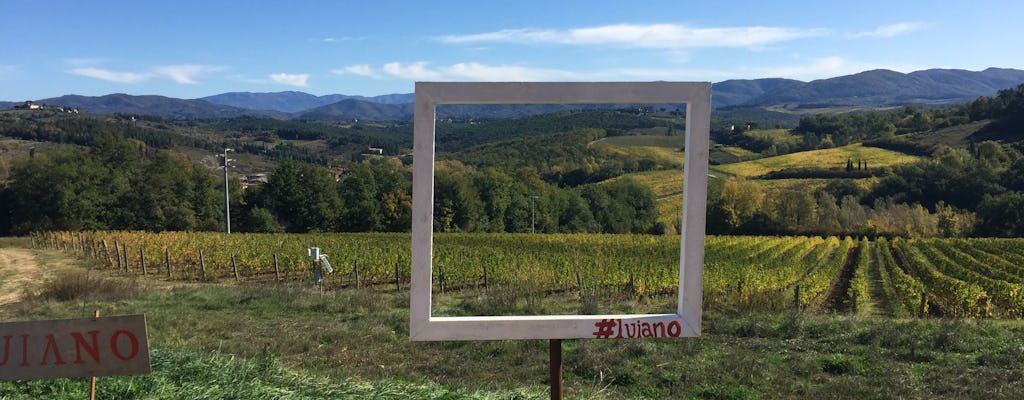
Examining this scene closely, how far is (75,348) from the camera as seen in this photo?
2.95 m

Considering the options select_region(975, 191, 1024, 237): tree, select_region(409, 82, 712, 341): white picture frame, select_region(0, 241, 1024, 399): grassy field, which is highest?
select_region(409, 82, 712, 341): white picture frame

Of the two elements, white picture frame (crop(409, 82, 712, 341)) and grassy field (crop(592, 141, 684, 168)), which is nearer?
white picture frame (crop(409, 82, 712, 341))

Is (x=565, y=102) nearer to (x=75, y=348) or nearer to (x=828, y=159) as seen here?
(x=75, y=348)

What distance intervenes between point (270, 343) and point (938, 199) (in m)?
67.4

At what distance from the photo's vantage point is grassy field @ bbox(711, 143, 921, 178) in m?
71.7

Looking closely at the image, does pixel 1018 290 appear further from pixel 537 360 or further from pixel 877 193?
pixel 877 193

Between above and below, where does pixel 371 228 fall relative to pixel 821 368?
below

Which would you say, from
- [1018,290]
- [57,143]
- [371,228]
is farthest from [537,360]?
[57,143]

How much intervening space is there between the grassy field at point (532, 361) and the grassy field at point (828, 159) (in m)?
59.6

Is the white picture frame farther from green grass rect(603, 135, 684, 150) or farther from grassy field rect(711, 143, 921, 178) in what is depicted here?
grassy field rect(711, 143, 921, 178)

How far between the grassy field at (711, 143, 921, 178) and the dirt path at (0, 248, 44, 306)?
200 ft

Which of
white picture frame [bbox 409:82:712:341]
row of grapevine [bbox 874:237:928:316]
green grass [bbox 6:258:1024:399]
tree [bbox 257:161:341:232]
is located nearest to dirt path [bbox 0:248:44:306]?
green grass [bbox 6:258:1024:399]

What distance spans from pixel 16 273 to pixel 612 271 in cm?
2055

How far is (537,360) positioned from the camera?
306 inches
